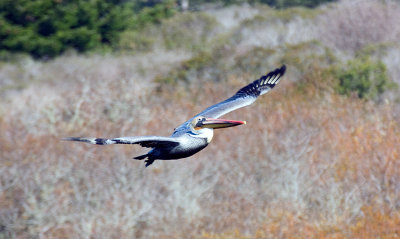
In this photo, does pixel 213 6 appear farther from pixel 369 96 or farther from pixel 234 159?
pixel 234 159

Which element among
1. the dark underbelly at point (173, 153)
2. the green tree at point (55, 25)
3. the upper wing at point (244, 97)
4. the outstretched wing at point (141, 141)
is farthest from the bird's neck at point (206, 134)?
the green tree at point (55, 25)

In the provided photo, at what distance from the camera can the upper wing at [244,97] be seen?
30.6 feet

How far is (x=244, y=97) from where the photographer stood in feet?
32.4

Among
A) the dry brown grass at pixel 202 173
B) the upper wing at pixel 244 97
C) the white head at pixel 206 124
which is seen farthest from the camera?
the dry brown grass at pixel 202 173

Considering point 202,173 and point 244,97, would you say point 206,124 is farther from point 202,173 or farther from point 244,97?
point 202,173

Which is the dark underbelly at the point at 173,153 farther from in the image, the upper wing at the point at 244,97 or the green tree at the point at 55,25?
the green tree at the point at 55,25

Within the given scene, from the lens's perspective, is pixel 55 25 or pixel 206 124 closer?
pixel 206 124

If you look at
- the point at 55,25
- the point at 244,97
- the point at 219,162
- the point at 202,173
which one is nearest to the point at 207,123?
the point at 244,97

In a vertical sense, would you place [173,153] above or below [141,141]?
below

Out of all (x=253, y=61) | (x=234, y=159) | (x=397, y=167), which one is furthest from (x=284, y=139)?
(x=253, y=61)

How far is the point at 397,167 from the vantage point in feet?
50.2

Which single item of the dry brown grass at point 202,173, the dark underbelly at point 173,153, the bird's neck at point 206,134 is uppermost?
the bird's neck at point 206,134

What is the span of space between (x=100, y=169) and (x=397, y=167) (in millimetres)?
5828

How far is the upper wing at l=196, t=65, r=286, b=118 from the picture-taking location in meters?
9.32
